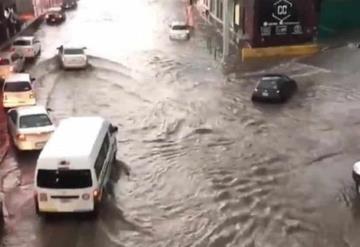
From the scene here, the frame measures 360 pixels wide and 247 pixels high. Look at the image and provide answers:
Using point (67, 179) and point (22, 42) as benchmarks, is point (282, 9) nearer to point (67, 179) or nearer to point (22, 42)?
point (22, 42)

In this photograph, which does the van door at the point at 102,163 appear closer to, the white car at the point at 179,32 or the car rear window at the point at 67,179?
the car rear window at the point at 67,179

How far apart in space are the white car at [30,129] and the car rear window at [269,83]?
39.0ft

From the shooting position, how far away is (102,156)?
1998 centimetres

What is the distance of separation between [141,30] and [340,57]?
79.0 feet

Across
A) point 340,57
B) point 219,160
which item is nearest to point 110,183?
point 219,160

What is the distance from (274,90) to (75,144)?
15294 millimetres

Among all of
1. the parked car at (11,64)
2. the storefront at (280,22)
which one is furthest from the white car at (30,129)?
the storefront at (280,22)

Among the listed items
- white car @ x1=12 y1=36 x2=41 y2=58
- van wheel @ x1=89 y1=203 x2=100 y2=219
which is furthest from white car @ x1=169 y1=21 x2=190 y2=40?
van wheel @ x1=89 y1=203 x2=100 y2=219

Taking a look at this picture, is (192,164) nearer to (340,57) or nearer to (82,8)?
(340,57)

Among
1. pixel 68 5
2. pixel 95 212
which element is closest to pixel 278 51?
pixel 95 212

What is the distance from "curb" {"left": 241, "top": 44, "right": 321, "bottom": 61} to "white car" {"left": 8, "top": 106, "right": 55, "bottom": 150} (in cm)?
2036

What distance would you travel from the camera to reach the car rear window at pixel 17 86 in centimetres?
3228

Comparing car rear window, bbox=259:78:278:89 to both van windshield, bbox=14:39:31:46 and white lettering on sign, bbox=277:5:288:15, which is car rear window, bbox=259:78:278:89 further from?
van windshield, bbox=14:39:31:46

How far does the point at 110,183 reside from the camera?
21.8 meters
